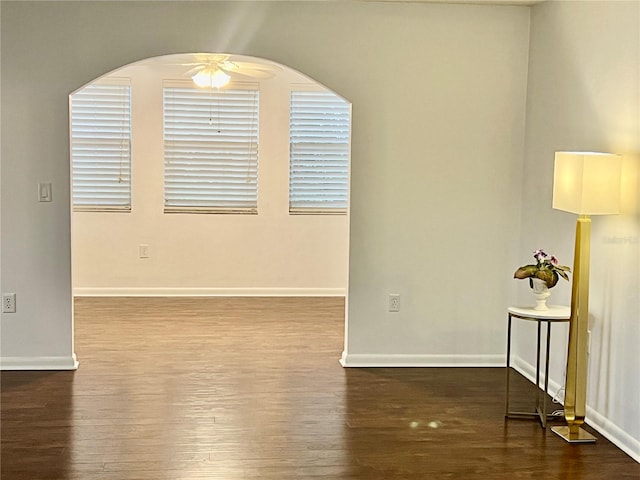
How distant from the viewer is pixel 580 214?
4.10 metres

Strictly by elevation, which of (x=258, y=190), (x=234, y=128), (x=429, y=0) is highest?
(x=429, y=0)

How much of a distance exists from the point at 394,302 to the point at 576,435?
170cm

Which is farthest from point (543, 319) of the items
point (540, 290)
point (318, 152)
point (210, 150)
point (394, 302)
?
point (210, 150)

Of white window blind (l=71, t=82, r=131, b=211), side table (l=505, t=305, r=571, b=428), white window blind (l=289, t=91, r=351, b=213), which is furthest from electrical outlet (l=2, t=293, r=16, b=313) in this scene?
white window blind (l=289, t=91, r=351, b=213)

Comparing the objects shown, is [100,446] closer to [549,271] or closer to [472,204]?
[549,271]

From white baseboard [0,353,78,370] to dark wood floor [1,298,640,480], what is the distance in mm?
99

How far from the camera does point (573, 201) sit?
160 inches

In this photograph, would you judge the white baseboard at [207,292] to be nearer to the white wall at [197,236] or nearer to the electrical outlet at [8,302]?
the white wall at [197,236]

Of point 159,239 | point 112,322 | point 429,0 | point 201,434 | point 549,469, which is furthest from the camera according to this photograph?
point 159,239

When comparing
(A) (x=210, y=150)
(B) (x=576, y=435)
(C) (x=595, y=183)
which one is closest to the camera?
(C) (x=595, y=183)

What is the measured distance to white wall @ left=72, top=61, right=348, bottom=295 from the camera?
8070mm

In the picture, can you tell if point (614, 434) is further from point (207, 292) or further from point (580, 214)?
point (207, 292)

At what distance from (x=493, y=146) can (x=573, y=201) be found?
1.52m

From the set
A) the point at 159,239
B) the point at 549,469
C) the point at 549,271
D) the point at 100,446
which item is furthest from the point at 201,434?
the point at 159,239
